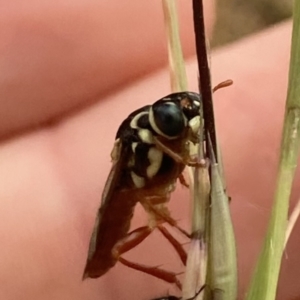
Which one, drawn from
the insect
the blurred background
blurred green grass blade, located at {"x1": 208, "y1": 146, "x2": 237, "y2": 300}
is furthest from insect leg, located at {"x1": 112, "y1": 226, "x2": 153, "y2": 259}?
the blurred background

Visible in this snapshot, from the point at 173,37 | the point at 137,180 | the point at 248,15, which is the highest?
the point at 173,37

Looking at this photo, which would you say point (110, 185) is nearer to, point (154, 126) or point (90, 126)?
point (154, 126)

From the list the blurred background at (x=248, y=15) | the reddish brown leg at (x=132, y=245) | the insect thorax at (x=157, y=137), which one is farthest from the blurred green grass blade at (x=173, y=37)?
the blurred background at (x=248, y=15)

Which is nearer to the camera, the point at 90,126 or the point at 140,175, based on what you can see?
the point at 140,175

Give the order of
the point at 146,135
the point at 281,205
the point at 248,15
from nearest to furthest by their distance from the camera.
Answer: the point at 281,205 → the point at 146,135 → the point at 248,15

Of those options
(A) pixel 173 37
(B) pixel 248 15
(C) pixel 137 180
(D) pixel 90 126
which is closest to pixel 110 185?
(C) pixel 137 180

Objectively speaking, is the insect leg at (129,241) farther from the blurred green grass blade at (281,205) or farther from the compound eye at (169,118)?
the blurred green grass blade at (281,205)

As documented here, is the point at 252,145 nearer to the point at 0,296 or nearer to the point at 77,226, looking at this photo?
the point at 77,226
